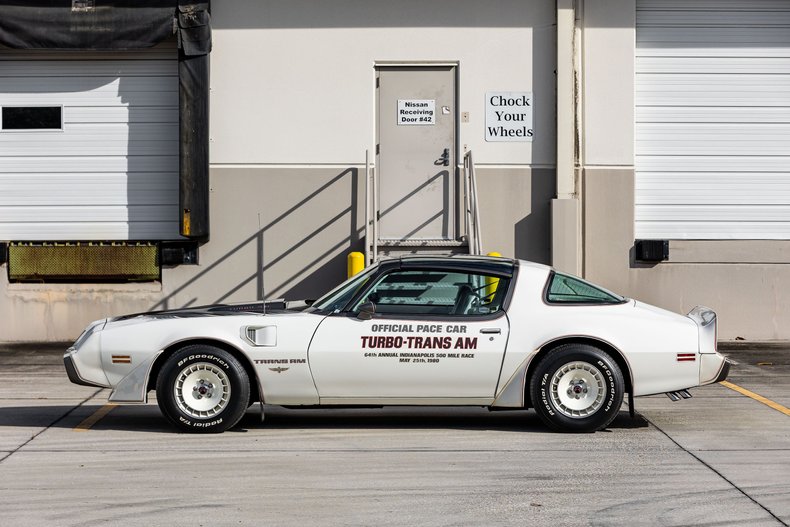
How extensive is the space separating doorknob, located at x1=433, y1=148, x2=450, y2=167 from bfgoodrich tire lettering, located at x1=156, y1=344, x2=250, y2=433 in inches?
296

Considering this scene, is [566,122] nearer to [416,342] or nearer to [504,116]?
[504,116]

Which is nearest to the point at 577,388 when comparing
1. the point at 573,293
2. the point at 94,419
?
the point at 573,293

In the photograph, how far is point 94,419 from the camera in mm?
9844

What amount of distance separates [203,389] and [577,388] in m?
2.83

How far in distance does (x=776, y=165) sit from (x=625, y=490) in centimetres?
1021

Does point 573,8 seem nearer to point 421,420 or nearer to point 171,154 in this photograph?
point 171,154

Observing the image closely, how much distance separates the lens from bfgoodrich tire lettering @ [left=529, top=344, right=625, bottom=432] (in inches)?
346

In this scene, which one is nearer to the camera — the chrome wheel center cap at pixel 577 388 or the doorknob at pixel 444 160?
the chrome wheel center cap at pixel 577 388

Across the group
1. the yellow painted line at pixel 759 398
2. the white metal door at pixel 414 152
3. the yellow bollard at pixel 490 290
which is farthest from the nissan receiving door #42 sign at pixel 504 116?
the yellow bollard at pixel 490 290

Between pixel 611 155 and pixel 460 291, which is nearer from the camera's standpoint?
pixel 460 291

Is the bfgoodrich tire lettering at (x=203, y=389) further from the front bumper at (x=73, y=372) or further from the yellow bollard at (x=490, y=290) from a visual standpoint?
the yellow bollard at (x=490, y=290)

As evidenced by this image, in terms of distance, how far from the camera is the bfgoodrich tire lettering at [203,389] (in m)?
8.77

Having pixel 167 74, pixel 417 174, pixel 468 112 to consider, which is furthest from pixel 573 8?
pixel 167 74

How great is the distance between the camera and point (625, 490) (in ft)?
23.0
